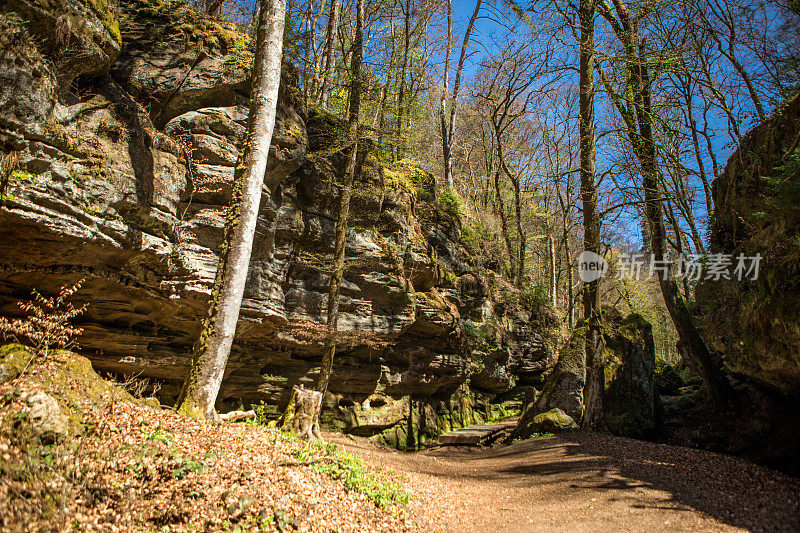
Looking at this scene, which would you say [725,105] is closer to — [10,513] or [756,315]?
[756,315]

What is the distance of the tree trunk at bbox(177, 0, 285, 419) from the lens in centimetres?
587

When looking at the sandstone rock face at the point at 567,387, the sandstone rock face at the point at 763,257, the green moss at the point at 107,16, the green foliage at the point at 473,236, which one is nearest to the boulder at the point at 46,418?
the green moss at the point at 107,16

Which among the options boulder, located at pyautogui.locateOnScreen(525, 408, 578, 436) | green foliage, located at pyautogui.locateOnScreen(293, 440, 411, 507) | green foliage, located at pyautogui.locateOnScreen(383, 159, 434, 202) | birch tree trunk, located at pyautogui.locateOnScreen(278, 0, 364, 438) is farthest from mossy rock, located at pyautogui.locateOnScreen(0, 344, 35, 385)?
boulder, located at pyautogui.locateOnScreen(525, 408, 578, 436)

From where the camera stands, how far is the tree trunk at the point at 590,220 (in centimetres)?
1030

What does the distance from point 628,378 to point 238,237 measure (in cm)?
1019

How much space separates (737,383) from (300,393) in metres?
10.2

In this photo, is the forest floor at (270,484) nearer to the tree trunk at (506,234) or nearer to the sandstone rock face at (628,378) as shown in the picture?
the sandstone rock face at (628,378)

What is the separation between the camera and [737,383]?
964 centimetres

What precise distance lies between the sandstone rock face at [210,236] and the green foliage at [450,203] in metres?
0.62

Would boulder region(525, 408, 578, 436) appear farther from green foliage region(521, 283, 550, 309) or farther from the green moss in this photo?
the green moss

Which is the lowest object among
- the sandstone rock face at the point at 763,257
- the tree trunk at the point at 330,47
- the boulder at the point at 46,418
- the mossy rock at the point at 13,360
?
the boulder at the point at 46,418

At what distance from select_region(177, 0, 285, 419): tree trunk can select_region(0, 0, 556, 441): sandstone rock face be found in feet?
8.62

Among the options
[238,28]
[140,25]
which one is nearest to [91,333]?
[140,25]

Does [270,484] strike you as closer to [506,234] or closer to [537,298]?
[537,298]
